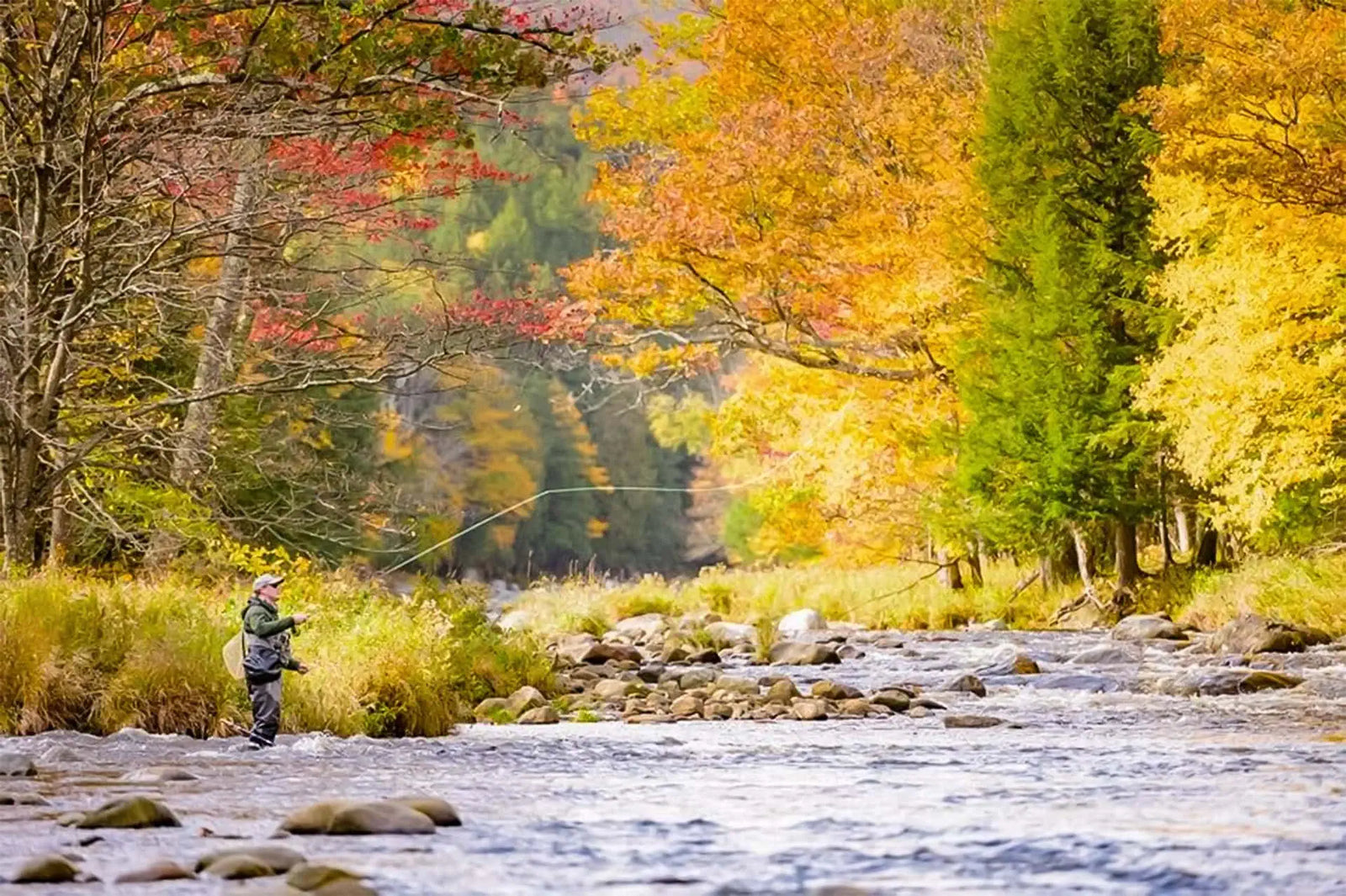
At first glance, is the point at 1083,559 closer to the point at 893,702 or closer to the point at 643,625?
the point at 643,625

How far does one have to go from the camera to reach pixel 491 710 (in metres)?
11.1

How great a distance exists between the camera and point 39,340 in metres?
10.2

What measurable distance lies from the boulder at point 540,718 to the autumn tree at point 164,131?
8.10ft

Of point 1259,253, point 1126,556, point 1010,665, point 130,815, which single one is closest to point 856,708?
point 1010,665

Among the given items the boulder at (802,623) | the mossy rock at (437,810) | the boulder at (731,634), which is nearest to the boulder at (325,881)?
the mossy rock at (437,810)

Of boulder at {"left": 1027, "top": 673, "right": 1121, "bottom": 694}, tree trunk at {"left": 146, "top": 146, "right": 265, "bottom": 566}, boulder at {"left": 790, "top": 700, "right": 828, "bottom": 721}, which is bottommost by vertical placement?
boulder at {"left": 1027, "top": 673, "right": 1121, "bottom": 694}

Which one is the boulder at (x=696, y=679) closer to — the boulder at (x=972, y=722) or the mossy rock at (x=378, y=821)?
the boulder at (x=972, y=722)

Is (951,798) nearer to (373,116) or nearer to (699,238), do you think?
(373,116)

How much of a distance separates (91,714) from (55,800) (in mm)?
2900

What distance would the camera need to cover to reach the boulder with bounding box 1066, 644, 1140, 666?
47.3ft

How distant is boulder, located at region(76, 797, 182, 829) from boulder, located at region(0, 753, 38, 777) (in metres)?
1.72

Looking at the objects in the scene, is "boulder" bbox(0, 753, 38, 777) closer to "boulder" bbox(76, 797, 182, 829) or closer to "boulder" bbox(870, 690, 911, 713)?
"boulder" bbox(76, 797, 182, 829)

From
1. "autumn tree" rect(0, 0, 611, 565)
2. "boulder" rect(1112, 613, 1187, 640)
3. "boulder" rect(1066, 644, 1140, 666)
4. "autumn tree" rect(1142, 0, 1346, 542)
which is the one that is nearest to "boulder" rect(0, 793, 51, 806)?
Answer: "autumn tree" rect(0, 0, 611, 565)

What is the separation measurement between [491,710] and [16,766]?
429cm
